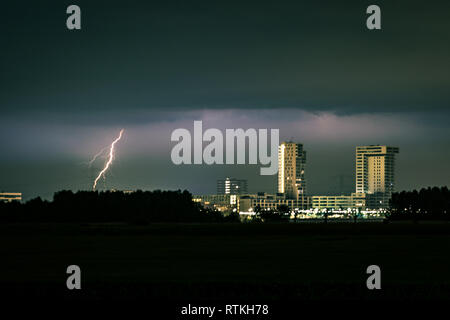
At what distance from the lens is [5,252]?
54.5 metres

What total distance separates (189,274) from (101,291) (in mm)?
8562

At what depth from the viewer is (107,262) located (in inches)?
1780

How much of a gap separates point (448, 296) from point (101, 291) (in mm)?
14396

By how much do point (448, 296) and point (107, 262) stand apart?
23850 mm

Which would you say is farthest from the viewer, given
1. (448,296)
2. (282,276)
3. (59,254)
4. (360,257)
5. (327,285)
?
(59,254)

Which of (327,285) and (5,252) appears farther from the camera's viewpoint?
(5,252)

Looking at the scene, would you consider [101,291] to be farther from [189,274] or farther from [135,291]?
[189,274]

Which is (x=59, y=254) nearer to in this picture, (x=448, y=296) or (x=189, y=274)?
(x=189, y=274)

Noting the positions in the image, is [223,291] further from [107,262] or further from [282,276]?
Answer: [107,262]
